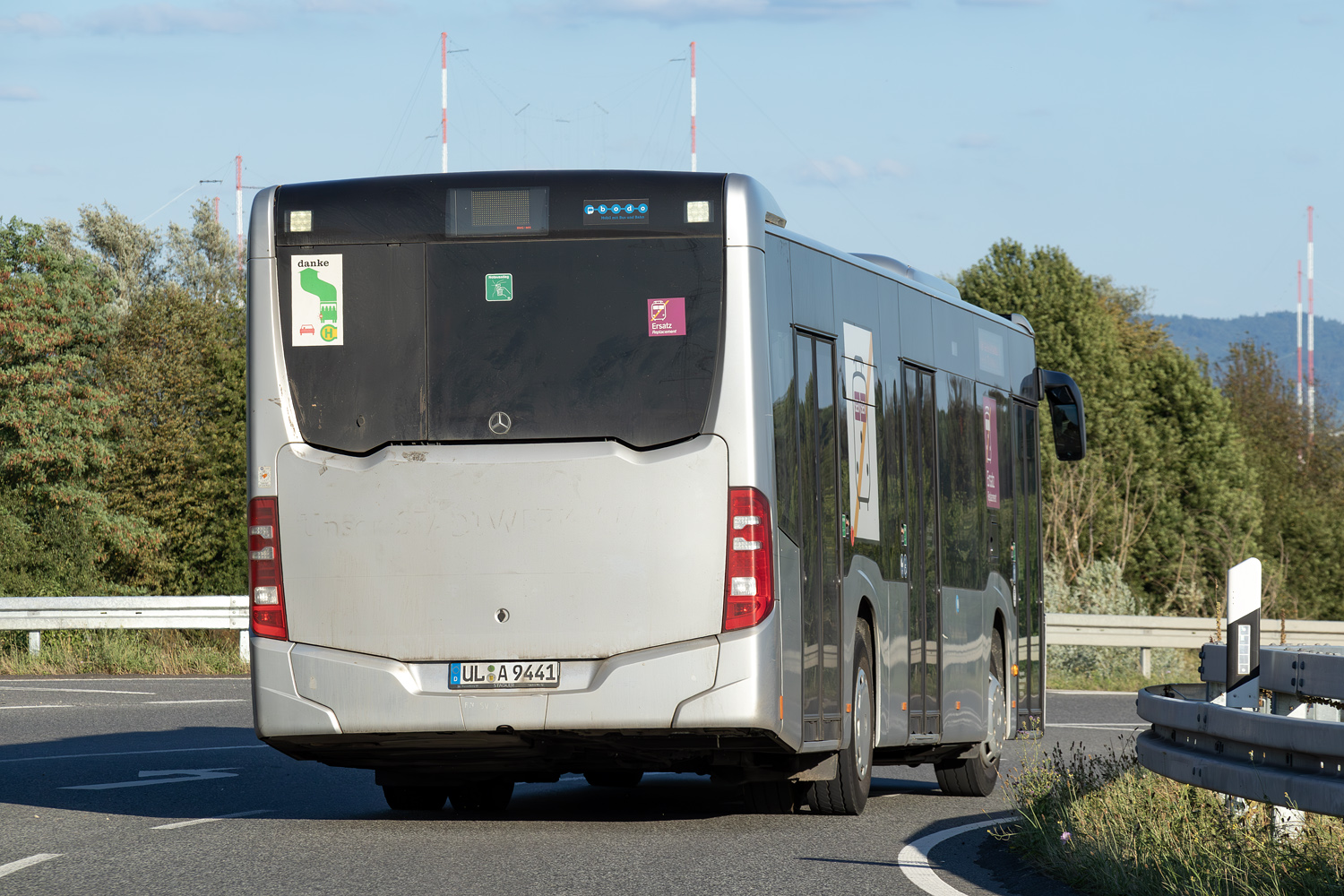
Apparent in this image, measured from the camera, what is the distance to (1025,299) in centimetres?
6159

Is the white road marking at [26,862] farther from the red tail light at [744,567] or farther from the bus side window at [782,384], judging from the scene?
the bus side window at [782,384]

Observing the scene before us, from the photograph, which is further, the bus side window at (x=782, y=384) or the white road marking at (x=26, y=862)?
the bus side window at (x=782, y=384)

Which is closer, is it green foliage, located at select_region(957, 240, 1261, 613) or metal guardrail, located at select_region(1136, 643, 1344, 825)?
metal guardrail, located at select_region(1136, 643, 1344, 825)

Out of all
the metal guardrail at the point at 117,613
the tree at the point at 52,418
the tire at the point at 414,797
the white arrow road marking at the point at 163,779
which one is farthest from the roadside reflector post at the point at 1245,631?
the tree at the point at 52,418

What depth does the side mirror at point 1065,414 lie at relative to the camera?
51.6ft

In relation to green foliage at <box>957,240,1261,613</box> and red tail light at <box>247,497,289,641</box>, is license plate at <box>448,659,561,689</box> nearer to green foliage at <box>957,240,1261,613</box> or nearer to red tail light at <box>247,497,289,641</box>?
red tail light at <box>247,497,289,641</box>

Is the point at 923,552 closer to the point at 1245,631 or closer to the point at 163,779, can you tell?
the point at 1245,631

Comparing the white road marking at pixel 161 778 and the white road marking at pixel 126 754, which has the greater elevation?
the white road marking at pixel 161 778

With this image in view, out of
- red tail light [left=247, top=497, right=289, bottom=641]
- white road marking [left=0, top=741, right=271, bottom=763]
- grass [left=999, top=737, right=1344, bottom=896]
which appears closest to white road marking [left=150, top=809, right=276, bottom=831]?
red tail light [left=247, top=497, right=289, bottom=641]

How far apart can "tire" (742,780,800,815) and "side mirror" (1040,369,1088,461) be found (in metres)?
5.85

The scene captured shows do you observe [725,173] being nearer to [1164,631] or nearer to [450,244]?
[450,244]

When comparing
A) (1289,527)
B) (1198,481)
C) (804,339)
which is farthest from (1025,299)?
(804,339)

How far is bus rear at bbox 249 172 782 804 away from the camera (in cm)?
896

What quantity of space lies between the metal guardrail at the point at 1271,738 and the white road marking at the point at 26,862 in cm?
490
